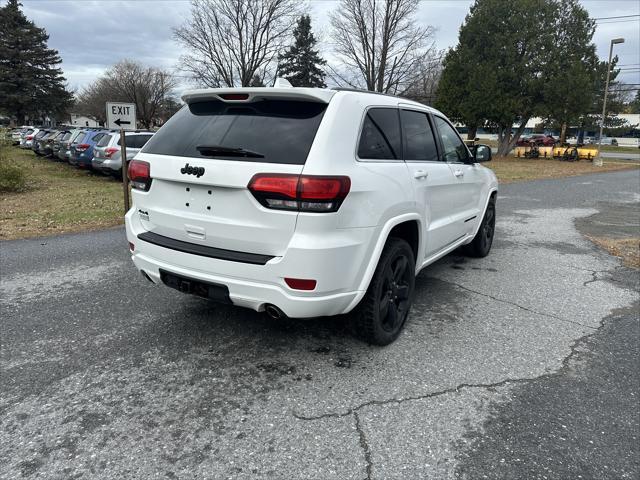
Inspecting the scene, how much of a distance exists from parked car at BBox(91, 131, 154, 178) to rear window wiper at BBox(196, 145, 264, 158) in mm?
12928

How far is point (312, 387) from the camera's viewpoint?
9.80 ft

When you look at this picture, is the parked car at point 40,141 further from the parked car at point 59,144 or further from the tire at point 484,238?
the tire at point 484,238

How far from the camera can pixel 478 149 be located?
543 cm

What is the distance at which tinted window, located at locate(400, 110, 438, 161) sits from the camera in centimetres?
378

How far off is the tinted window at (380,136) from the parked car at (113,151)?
13.0 m

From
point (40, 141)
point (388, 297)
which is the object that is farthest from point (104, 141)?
point (388, 297)

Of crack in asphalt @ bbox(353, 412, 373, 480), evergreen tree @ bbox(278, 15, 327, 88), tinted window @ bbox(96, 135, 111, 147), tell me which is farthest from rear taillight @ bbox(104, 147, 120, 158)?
evergreen tree @ bbox(278, 15, 327, 88)

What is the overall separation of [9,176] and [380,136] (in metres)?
12.4

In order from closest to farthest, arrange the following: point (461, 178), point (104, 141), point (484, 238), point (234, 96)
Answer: point (234, 96) < point (461, 178) < point (484, 238) < point (104, 141)

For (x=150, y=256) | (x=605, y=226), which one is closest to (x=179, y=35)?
(x=605, y=226)

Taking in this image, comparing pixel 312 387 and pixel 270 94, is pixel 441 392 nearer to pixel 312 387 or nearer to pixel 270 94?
pixel 312 387

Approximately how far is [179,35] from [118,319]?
132 ft

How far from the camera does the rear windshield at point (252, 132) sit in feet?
9.30

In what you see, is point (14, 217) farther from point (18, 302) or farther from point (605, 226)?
point (605, 226)
